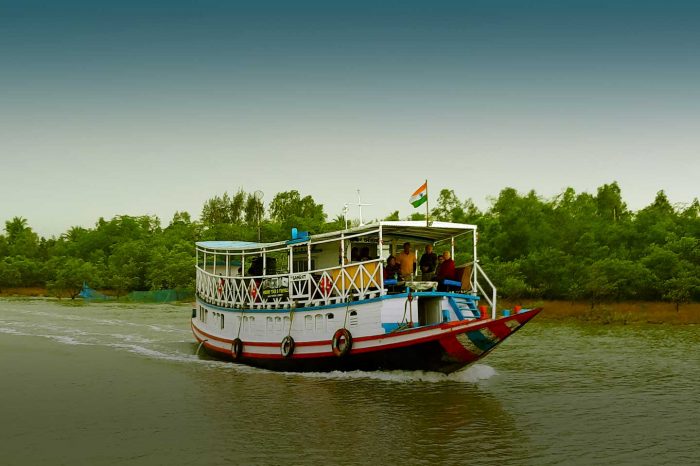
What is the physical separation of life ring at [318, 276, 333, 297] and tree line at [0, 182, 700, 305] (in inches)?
358

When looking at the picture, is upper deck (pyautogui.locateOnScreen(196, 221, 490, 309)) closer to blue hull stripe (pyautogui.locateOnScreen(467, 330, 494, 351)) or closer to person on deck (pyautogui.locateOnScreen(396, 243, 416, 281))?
person on deck (pyautogui.locateOnScreen(396, 243, 416, 281))

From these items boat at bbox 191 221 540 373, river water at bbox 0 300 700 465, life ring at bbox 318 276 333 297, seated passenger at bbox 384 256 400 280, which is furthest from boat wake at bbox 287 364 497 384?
seated passenger at bbox 384 256 400 280

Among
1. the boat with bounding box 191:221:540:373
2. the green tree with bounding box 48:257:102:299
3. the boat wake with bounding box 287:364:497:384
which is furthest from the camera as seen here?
the green tree with bounding box 48:257:102:299

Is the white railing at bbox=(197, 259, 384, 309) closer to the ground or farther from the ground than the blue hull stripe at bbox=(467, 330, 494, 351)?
farther from the ground

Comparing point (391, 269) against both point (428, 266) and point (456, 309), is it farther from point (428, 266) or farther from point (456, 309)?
point (456, 309)

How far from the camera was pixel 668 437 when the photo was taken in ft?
51.4

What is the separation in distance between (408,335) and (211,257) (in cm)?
1461

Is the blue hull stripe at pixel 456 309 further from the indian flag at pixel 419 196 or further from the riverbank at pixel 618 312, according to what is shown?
the riverbank at pixel 618 312

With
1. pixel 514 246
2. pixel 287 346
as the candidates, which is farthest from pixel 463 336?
pixel 514 246

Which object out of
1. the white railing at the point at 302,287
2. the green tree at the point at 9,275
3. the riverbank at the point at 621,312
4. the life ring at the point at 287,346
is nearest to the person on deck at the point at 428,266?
the white railing at the point at 302,287

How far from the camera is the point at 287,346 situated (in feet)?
79.6

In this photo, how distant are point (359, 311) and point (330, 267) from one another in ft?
10.1

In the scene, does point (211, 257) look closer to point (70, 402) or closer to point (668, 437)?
point (70, 402)

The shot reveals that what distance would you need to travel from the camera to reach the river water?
47.1ft
